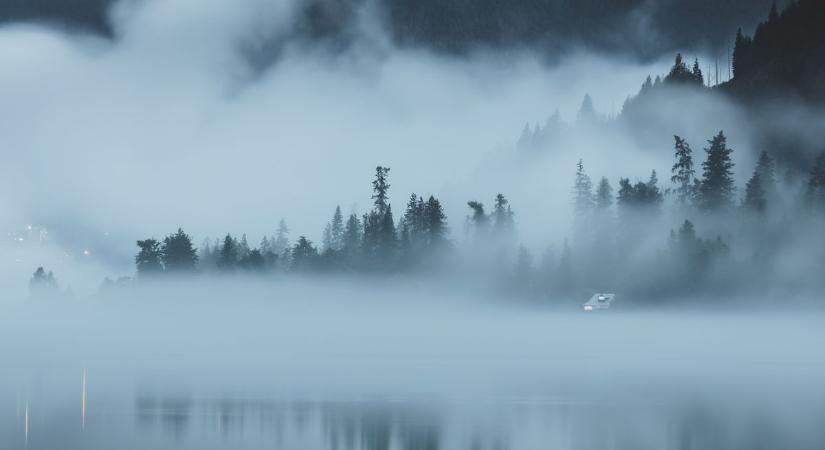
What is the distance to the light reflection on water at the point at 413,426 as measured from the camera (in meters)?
44.9

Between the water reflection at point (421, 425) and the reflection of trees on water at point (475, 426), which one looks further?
the reflection of trees on water at point (475, 426)

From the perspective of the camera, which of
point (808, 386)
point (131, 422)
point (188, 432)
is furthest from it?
point (808, 386)

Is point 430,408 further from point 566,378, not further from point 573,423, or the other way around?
point 566,378

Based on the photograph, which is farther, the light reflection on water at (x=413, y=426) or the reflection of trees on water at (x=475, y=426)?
the reflection of trees on water at (x=475, y=426)

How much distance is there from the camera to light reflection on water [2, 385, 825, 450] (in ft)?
147

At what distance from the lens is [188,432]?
49.2 m

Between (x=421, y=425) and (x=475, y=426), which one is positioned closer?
(x=475, y=426)

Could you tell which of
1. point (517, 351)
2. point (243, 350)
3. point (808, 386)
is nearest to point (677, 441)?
point (808, 386)

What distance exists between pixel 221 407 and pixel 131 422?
8.60 m

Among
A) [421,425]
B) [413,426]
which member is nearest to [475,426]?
[421,425]

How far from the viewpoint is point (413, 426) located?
169ft

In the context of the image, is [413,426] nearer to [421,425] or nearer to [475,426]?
[421,425]

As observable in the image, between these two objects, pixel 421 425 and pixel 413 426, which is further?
pixel 421 425

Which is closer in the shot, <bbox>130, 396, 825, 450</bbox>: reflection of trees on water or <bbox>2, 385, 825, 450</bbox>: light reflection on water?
<bbox>2, 385, 825, 450</bbox>: light reflection on water
